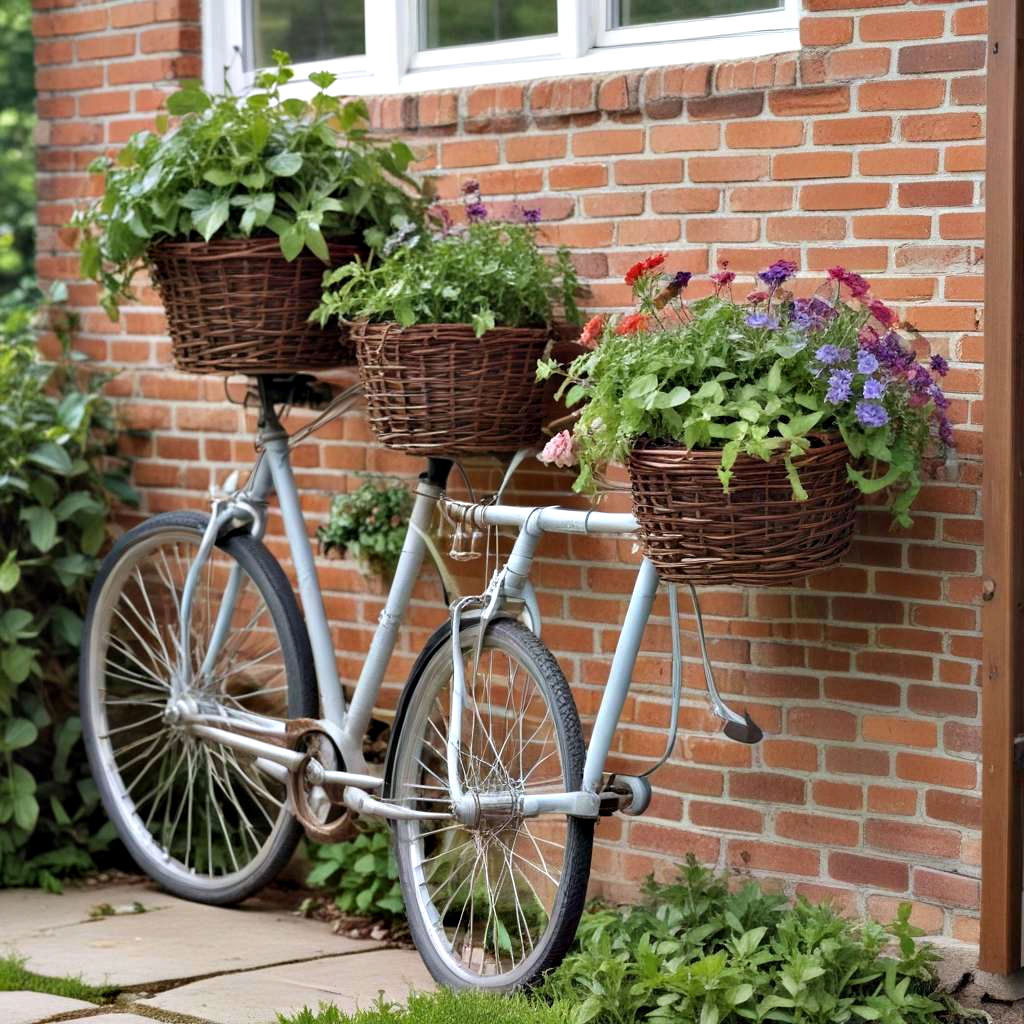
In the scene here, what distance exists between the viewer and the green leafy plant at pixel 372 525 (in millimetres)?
4160

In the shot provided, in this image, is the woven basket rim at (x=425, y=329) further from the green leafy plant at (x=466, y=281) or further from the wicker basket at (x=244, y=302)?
Result: the wicker basket at (x=244, y=302)

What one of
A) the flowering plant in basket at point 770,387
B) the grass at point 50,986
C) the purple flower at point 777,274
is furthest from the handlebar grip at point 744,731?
the grass at point 50,986

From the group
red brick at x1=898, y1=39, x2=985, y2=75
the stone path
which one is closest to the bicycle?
the stone path

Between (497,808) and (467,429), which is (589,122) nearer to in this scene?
(467,429)

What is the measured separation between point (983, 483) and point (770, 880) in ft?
3.29

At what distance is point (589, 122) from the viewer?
3867mm

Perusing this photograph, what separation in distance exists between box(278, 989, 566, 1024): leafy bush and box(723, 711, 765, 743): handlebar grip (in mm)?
633

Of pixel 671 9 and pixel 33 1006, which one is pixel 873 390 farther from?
pixel 33 1006

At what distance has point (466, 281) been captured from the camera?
3590 millimetres

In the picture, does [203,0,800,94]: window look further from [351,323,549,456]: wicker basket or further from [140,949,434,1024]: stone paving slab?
[140,949,434,1024]: stone paving slab

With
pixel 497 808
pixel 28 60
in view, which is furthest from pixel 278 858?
pixel 28 60

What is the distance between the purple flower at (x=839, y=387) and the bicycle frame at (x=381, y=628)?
0.53m

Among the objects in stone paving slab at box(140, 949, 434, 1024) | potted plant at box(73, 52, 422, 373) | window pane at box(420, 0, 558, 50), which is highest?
window pane at box(420, 0, 558, 50)

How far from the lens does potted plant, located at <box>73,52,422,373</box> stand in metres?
3.84
